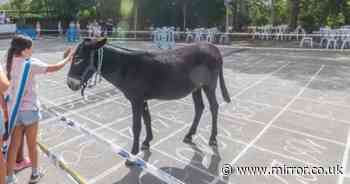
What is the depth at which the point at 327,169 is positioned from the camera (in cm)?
360

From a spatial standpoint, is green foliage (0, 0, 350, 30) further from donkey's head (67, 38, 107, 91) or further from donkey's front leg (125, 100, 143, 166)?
donkey's head (67, 38, 107, 91)

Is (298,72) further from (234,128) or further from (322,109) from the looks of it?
(234,128)

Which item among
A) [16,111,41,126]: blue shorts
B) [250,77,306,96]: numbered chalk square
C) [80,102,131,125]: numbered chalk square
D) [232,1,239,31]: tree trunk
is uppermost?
[232,1,239,31]: tree trunk

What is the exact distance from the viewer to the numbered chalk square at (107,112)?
17.8ft

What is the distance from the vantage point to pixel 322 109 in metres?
5.92

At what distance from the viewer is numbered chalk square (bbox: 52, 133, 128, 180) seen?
11.9 ft

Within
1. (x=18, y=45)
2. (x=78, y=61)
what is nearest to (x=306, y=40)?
(x=78, y=61)

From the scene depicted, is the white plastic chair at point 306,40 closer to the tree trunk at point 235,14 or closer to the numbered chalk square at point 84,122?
the tree trunk at point 235,14

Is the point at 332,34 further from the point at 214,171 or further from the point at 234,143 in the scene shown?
the point at 214,171

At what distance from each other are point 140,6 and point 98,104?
64.3 feet

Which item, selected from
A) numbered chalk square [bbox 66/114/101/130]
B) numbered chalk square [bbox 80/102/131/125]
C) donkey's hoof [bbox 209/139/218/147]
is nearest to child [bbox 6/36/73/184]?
numbered chalk square [bbox 66/114/101/130]

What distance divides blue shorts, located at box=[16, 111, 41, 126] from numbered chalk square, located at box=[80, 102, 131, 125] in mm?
2177

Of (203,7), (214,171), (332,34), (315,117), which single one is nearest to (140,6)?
(203,7)

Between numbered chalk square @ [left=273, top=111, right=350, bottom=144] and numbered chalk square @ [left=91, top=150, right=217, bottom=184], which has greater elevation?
numbered chalk square @ [left=273, top=111, right=350, bottom=144]
